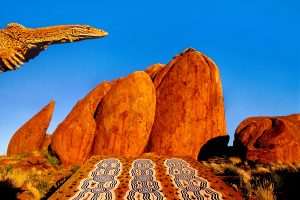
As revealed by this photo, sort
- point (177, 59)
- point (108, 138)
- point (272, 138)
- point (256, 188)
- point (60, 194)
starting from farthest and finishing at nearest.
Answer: point (177, 59)
point (108, 138)
point (272, 138)
point (256, 188)
point (60, 194)

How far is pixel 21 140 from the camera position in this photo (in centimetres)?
2470

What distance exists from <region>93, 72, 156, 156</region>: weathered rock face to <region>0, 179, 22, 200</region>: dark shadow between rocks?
850 cm

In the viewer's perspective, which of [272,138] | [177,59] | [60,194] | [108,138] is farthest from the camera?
[177,59]

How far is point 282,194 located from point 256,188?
80cm

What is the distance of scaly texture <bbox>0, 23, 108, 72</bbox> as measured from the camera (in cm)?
666

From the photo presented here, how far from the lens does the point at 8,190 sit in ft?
39.5

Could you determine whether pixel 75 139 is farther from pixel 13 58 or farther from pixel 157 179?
pixel 13 58

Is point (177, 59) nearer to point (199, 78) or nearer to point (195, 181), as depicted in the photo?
point (199, 78)

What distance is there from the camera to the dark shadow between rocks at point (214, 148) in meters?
20.8

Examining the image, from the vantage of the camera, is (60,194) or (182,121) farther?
(182,121)

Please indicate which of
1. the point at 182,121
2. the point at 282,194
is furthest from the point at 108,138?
the point at 282,194

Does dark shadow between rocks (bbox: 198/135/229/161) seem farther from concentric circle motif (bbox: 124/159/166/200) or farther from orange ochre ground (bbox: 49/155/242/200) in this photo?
concentric circle motif (bbox: 124/159/166/200)

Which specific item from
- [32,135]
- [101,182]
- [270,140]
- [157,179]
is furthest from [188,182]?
[32,135]

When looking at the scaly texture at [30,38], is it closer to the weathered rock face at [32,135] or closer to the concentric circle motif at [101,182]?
the concentric circle motif at [101,182]
